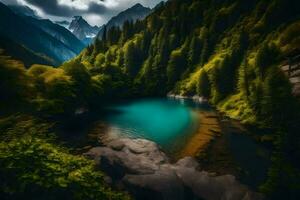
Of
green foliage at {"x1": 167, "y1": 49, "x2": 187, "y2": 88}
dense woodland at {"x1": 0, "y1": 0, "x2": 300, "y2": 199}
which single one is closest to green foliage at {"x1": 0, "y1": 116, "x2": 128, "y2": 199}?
dense woodland at {"x1": 0, "y1": 0, "x2": 300, "y2": 199}

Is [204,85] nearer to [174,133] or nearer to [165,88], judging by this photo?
[165,88]

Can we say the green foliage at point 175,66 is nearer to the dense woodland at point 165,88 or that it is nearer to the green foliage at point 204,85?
the dense woodland at point 165,88

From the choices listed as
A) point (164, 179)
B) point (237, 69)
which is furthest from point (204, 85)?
point (164, 179)

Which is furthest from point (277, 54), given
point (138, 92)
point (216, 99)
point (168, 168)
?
point (138, 92)

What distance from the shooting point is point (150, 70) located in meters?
171

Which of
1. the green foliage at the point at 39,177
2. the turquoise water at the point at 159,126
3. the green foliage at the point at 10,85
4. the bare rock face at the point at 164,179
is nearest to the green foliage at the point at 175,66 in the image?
the turquoise water at the point at 159,126

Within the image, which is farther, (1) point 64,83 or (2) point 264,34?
(2) point 264,34

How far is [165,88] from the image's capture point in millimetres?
164250

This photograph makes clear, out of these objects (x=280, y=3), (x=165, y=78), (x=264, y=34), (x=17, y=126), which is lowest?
(x=17, y=126)

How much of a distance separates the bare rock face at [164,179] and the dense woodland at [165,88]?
6544 millimetres

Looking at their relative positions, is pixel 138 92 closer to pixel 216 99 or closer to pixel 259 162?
pixel 216 99

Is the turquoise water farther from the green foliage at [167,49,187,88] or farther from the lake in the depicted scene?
the green foliage at [167,49,187,88]

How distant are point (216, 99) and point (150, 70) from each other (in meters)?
68.9

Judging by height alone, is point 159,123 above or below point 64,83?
below
